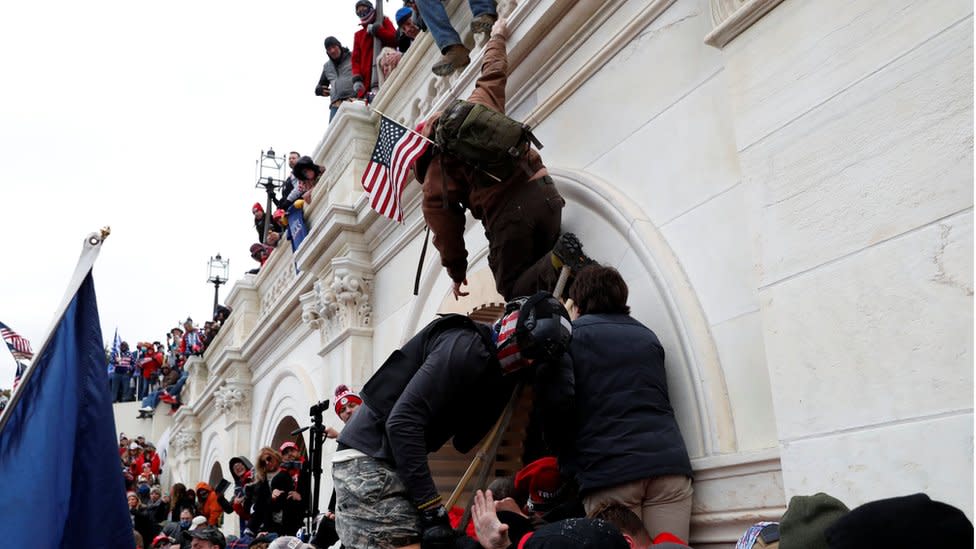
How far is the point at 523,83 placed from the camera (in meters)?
6.44

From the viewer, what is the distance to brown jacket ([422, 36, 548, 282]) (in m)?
5.37

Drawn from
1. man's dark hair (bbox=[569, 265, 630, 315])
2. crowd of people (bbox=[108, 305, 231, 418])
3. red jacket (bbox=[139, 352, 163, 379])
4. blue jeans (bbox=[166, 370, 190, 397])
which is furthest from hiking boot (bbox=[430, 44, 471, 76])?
red jacket (bbox=[139, 352, 163, 379])

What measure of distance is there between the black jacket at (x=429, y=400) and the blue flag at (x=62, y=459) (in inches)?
Result: 39.2

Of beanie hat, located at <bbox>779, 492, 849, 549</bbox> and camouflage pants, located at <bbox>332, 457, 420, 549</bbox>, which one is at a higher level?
camouflage pants, located at <bbox>332, 457, 420, 549</bbox>

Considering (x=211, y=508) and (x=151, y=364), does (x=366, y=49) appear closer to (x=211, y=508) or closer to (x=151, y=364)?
(x=211, y=508)

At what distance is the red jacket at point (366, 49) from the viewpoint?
11.6 m

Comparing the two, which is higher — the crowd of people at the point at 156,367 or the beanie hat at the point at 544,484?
the crowd of people at the point at 156,367

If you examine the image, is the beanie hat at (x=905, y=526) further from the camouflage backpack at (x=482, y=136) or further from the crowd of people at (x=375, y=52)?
the crowd of people at (x=375, y=52)

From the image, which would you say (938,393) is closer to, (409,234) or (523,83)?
(523,83)

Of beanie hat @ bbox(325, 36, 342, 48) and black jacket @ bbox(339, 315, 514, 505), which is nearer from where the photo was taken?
black jacket @ bbox(339, 315, 514, 505)

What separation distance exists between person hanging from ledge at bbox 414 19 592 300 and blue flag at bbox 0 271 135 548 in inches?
92.8

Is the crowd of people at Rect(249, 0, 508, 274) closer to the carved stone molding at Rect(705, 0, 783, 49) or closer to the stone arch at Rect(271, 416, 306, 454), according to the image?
the stone arch at Rect(271, 416, 306, 454)

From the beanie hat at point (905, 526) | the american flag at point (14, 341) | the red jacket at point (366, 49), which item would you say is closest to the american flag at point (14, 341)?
the american flag at point (14, 341)

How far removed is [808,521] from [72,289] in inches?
127
